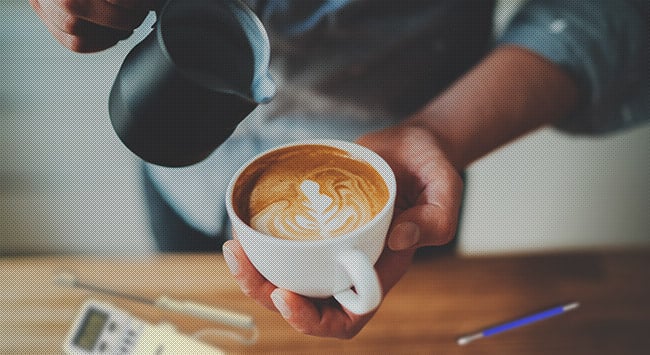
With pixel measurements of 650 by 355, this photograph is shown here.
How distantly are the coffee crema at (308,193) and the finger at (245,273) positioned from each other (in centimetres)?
4

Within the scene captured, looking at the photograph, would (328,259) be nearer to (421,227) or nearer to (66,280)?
(421,227)

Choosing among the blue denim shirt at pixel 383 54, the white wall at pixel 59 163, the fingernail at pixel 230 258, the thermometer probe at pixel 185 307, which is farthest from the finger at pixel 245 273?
the white wall at pixel 59 163

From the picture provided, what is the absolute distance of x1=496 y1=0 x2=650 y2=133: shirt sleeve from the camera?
2.61ft

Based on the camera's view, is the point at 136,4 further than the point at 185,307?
No

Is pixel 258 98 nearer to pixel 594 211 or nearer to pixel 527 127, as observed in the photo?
pixel 527 127

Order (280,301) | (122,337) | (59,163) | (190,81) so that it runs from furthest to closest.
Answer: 1. (59,163)
2. (122,337)
3. (280,301)
4. (190,81)

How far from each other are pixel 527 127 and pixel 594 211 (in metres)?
0.97

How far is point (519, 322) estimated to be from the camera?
0.79 m

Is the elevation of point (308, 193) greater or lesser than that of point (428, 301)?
greater

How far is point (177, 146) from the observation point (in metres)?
0.48

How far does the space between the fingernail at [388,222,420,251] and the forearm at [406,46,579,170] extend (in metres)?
0.26

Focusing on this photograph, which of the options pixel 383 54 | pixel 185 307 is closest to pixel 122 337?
pixel 185 307

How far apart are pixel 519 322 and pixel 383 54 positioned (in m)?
0.45

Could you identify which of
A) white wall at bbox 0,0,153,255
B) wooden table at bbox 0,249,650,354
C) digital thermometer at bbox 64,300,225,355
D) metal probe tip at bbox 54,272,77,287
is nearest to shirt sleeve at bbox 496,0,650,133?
wooden table at bbox 0,249,650,354
